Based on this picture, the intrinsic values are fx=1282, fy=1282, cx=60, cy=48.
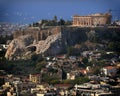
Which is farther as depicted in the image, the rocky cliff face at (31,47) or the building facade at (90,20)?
the building facade at (90,20)

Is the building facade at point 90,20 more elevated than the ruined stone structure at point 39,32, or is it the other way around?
the building facade at point 90,20

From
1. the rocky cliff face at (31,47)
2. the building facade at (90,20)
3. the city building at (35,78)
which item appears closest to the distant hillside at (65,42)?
the rocky cliff face at (31,47)

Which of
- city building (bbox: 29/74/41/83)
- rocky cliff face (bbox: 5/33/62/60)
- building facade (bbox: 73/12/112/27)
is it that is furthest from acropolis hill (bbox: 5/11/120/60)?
city building (bbox: 29/74/41/83)

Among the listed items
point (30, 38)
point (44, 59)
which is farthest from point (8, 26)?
point (44, 59)

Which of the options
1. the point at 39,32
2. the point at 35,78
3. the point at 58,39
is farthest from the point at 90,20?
the point at 35,78

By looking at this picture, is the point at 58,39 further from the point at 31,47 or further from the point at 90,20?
the point at 90,20

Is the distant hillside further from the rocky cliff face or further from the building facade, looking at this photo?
the building facade

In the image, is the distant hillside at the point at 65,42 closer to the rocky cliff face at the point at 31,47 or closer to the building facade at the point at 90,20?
the rocky cliff face at the point at 31,47
